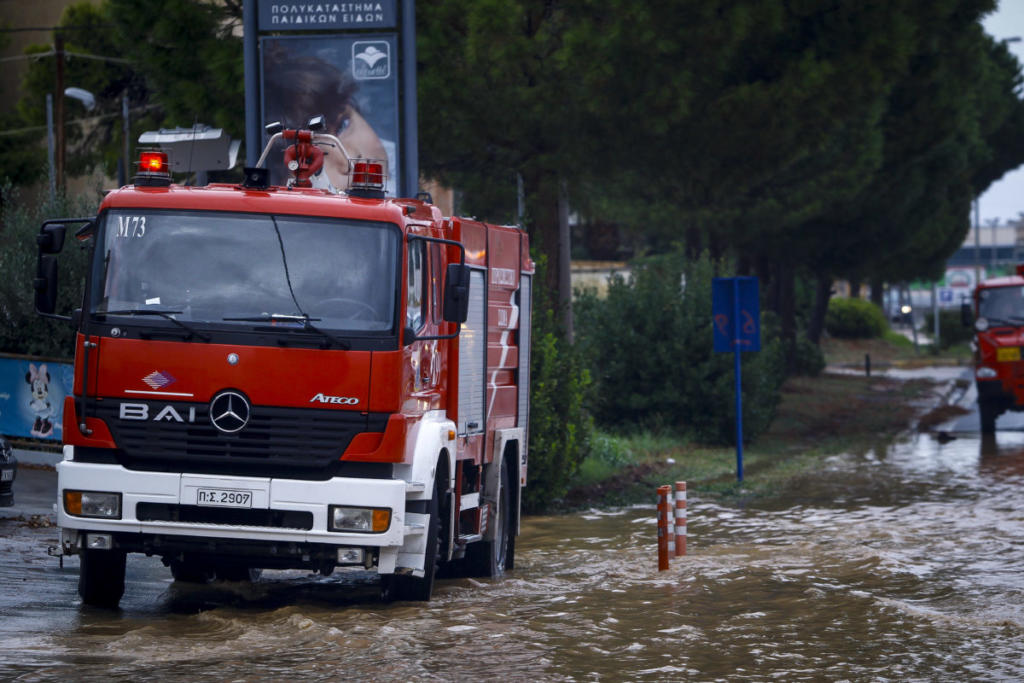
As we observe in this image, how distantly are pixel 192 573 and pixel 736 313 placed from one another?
35.5ft

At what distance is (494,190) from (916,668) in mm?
12738

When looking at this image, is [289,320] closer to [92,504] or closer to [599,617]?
[92,504]

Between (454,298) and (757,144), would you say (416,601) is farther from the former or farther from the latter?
(757,144)

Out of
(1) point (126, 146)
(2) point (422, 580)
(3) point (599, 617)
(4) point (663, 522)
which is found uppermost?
(1) point (126, 146)

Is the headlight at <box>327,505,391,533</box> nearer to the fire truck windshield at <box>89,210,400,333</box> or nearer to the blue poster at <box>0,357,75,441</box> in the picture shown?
the fire truck windshield at <box>89,210,400,333</box>

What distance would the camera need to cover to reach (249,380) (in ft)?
30.9

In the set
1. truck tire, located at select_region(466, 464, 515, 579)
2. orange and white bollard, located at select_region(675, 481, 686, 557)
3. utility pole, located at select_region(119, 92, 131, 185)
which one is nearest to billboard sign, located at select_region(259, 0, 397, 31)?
truck tire, located at select_region(466, 464, 515, 579)

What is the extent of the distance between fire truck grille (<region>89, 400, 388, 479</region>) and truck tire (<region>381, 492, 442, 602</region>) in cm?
93

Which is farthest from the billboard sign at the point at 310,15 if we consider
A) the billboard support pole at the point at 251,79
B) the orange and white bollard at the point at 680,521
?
the orange and white bollard at the point at 680,521

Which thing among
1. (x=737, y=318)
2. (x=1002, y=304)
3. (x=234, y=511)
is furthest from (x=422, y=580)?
(x=1002, y=304)

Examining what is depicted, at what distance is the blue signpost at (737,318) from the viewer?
20859 mm

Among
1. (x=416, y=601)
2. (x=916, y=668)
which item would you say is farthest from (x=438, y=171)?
(x=916, y=668)

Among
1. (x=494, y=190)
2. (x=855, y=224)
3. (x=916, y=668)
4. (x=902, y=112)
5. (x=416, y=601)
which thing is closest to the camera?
(x=916, y=668)

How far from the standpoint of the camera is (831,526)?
16.1m
